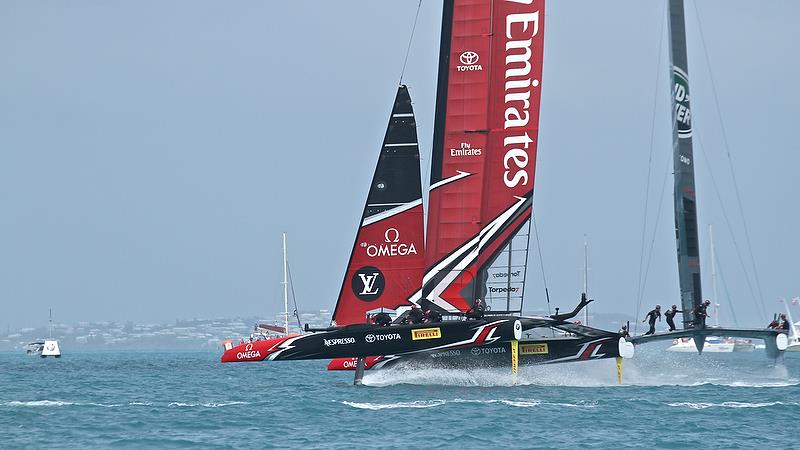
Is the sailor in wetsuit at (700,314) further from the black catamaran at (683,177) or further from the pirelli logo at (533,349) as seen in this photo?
the pirelli logo at (533,349)

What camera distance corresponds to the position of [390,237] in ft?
109

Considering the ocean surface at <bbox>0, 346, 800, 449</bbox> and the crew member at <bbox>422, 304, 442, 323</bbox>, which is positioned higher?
the crew member at <bbox>422, 304, 442, 323</bbox>

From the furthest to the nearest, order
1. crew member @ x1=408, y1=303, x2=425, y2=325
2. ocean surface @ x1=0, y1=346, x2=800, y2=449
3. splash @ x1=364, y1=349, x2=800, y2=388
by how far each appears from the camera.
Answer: splash @ x1=364, y1=349, x2=800, y2=388, crew member @ x1=408, y1=303, x2=425, y2=325, ocean surface @ x1=0, y1=346, x2=800, y2=449

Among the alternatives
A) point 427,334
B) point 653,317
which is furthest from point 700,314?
point 427,334

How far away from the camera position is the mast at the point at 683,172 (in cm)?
3450

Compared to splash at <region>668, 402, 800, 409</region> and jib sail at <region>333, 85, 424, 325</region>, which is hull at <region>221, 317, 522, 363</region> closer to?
jib sail at <region>333, 85, 424, 325</region>

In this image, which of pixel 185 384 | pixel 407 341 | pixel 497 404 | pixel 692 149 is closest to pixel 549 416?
pixel 497 404

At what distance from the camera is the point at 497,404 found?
27.7 m

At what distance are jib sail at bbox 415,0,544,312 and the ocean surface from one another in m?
2.49

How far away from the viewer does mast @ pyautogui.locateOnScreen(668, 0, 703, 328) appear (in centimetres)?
3450

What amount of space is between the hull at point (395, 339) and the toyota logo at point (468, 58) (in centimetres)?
669

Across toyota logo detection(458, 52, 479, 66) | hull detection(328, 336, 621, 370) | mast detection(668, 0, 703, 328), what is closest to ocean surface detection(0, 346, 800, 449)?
hull detection(328, 336, 621, 370)

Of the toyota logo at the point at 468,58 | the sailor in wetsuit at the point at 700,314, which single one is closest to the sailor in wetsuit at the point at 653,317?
the sailor in wetsuit at the point at 700,314

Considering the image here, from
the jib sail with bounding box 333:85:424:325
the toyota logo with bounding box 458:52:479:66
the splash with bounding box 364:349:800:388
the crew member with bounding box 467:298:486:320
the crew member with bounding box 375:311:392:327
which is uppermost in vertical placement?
the toyota logo with bounding box 458:52:479:66
